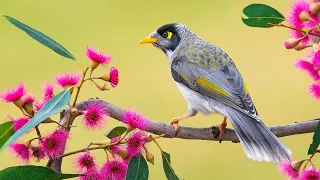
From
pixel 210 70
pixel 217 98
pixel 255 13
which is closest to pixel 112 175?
pixel 255 13

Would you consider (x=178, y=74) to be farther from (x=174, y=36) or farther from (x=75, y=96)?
(x=75, y=96)

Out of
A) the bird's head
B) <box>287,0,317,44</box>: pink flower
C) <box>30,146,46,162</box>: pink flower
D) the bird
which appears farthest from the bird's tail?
the bird's head

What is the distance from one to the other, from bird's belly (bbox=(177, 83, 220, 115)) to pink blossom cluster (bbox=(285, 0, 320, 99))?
50 cm

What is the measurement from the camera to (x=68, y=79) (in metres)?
1.00

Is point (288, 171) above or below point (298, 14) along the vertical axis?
below

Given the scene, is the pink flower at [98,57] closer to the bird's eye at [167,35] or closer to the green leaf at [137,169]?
the green leaf at [137,169]

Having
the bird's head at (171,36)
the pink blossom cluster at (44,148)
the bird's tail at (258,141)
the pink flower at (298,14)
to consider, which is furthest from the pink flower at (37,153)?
the bird's head at (171,36)

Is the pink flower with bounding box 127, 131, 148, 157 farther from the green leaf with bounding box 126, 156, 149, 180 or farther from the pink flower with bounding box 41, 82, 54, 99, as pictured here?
the pink flower with bounding box 41, 82, 54, 99

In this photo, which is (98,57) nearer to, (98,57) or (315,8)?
(98,57)

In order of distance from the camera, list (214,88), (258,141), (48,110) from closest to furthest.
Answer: (48,110), (258,141), (214,88)

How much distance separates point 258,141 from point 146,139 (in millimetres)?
512

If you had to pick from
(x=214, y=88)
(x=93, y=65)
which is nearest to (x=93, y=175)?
(x=93, y=65)

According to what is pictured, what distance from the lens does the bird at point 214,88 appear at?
54.3 inches

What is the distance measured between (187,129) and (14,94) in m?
0.45
